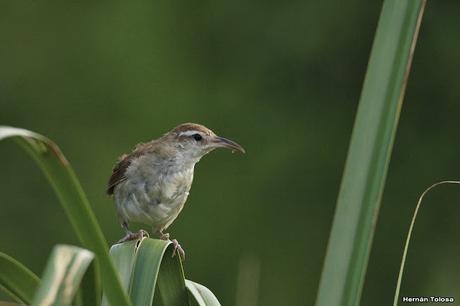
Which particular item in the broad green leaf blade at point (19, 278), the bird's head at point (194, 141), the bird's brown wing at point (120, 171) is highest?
the bird's head at point (194, 141)

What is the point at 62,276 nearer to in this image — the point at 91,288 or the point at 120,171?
the point at 91,288

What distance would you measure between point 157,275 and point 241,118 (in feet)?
24.5

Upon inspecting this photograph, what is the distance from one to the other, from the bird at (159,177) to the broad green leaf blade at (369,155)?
2.54 meters

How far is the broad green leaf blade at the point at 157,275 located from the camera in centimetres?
243

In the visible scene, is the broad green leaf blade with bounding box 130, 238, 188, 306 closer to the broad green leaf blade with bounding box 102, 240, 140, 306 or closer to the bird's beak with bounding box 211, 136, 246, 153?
the broad green leaf blade with bounding box 102, 240, 140, 306

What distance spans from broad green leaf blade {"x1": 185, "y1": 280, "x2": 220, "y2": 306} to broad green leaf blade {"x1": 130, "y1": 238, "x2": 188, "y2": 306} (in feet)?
0.08

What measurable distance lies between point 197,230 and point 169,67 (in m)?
2.13

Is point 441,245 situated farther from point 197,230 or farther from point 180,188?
point 180,188

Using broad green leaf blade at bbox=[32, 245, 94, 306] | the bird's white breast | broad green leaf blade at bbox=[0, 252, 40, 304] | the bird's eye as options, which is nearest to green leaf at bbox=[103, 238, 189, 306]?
broad green leaf blade at bbox=[0, 252, 40, 304]

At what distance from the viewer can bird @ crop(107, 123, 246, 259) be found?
4.42m

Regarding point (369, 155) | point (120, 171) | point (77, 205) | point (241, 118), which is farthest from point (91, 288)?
point (241, 118)

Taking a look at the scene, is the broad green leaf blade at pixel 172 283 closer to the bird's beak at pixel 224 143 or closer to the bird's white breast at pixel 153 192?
the bird's white breast at pixel 153 192

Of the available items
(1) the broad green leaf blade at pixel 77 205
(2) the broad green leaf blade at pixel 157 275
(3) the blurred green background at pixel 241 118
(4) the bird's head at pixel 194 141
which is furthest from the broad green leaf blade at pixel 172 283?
(3) the blurred green background at pixel 241 118

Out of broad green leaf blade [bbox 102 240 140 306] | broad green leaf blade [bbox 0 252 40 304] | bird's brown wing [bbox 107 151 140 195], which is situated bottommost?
broad green leaf blade [bbox 0 252 40 304]
